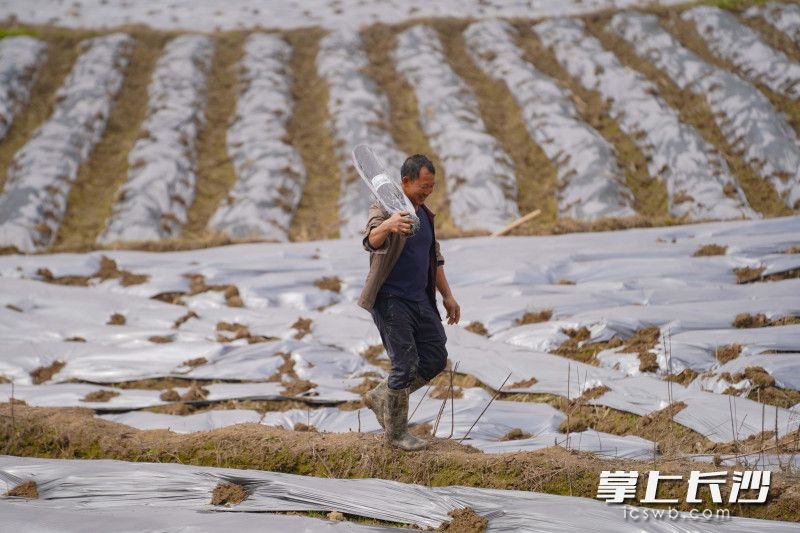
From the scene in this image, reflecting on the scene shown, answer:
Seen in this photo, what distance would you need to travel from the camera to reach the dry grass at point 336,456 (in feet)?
10.0

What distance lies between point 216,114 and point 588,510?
12569mm

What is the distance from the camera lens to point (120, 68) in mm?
15414

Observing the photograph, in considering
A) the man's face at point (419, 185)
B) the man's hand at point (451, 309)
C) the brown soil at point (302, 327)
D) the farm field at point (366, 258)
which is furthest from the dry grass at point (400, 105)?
the man's face at point (419, 185)

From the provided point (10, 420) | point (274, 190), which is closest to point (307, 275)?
point (10, 420)

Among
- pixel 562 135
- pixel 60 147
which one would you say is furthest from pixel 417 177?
pixel 60 147

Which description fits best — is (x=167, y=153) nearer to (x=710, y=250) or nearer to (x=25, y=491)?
(x=710, y=250)

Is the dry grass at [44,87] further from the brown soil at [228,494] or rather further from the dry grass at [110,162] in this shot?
the brown soil at [228,494]

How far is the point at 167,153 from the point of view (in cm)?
1241

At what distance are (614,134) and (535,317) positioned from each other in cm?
689

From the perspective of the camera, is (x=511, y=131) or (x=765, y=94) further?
(x=511, y=131)

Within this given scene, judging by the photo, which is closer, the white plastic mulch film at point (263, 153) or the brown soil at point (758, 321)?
the brown soil at point (758, 321)

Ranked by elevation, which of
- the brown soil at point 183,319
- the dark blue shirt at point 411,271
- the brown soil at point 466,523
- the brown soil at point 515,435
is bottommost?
the brown soil at point 515,435

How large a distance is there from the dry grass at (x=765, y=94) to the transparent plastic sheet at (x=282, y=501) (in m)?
7.81

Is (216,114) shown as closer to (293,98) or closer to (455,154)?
(293,98)
